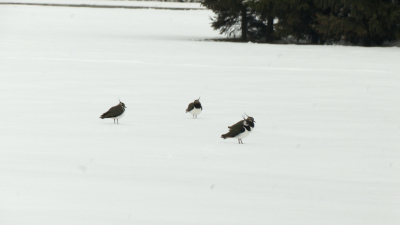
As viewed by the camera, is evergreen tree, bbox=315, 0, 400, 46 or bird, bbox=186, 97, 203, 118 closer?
bird, bbox=186, 97, 203, 118

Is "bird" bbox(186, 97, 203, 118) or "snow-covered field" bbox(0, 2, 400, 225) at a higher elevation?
"bird" bbox(186, 97, 203, 118)

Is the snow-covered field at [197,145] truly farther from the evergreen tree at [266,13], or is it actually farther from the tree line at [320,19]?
the evergreen tree at [266,13]

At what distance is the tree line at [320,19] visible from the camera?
2473 centimetres

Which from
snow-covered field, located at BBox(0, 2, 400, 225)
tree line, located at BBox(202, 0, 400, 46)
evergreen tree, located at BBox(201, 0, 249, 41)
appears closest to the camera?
snow-covered field, located at BBox(0, 2, 400, 225)

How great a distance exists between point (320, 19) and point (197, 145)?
64.8 ft

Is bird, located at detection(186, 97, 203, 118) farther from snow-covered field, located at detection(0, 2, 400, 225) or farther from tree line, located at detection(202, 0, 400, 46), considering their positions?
tree line, located at detection(202, 0, 400, 46)

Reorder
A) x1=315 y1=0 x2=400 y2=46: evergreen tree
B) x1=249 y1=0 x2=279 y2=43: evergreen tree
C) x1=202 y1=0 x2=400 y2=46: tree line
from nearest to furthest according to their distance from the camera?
x1=315 y1=0 x2=400 y2=46: evergreen tree, x1=202 y1=0 x2=400 y2=46: tree line, x1=249 y1=0 x2=279 y2=43: evergreen tree

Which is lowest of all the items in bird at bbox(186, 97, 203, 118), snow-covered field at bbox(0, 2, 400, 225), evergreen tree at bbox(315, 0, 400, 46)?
snow-covered field at bbox(0, 2, 400, 225)

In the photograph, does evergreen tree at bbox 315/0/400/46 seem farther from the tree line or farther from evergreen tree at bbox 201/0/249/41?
evergreen tree at bbox 201/0/249/41

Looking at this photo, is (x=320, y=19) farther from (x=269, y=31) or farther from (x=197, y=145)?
(x=197, y=145)

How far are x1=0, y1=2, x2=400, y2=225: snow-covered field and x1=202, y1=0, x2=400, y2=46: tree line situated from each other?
660cm

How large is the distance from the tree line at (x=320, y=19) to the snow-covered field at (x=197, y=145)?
6.60m

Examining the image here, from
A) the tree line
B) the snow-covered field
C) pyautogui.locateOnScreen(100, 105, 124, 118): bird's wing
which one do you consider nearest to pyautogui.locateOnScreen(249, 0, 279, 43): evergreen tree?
the tree line

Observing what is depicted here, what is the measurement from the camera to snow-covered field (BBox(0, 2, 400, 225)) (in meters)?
5.06
